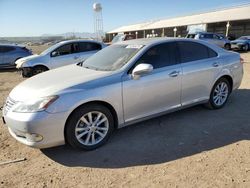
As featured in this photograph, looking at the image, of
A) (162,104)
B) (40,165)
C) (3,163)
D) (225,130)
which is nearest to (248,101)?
(225,130)

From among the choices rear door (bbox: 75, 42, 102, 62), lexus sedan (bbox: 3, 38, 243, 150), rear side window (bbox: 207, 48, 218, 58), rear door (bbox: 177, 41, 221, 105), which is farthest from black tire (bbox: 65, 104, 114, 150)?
rear door (bbox: 75, 42, 102, 62)

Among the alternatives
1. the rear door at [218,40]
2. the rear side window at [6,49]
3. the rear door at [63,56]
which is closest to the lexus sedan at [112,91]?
the rear door at [63,56]

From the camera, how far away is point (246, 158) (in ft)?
12.5

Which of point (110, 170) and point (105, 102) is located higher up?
point (105, 102)

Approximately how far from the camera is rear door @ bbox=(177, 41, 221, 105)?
5.09 metres

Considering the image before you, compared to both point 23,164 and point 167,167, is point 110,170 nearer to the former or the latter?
point 167,167

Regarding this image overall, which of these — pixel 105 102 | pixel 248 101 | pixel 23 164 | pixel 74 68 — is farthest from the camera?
pixel 248 101

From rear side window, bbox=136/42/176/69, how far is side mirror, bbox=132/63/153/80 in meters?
0.19

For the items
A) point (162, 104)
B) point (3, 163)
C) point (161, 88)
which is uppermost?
point (161, 88)

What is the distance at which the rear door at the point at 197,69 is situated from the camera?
16.7 feet

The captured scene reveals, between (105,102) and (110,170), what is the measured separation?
40.9 inches

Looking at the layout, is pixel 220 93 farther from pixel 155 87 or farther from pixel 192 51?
pixel 155 87

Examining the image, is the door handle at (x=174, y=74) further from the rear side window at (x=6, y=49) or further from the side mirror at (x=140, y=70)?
the rear side window at (x=6, y=49)

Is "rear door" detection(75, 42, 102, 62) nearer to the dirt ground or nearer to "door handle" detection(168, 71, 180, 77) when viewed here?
the dirt ground
